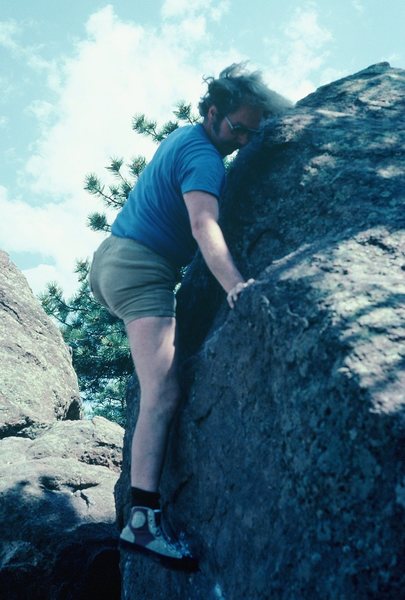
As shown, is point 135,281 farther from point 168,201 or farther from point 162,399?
point 162,399

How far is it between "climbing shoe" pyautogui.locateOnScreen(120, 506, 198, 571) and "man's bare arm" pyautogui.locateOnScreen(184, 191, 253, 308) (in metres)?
1.08

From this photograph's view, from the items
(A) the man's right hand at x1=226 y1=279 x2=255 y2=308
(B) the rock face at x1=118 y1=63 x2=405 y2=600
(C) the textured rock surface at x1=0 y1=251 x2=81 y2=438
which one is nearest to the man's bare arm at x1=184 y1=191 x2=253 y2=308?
(A) the man's right hand at x1=226 y1=279 x2=255 y2=308

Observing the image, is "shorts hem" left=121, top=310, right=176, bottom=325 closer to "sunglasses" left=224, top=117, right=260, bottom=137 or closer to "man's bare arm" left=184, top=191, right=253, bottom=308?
"man's bare arm" left=184, top=191, right=253, bottom=308

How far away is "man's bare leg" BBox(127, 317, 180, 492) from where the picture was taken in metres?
2.79

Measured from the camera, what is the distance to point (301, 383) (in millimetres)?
2086

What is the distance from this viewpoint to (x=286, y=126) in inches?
142

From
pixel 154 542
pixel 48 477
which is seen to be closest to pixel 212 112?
pixel 154 542

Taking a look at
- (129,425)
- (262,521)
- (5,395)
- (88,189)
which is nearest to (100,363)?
(88,189)

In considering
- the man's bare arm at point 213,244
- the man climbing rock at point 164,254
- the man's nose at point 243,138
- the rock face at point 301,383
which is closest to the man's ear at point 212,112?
the man climbing rock at point 164,254

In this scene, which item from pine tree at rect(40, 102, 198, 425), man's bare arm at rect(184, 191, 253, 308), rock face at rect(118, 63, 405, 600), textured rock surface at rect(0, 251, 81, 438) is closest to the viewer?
rock face at rect(118, 63, 405, 600)

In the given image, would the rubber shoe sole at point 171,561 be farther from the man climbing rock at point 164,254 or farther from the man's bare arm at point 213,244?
the man's bare arm at point 213,244

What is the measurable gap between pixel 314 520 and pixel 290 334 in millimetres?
695

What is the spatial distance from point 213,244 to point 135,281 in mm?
689

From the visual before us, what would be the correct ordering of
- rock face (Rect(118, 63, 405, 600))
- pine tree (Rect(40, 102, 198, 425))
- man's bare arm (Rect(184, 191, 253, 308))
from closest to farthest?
rock face (Rect(118, 63, 405, 600))
man's bare arm (Rect(184, 191, 253, 308))
pine tree (Rect(40, 102, 198, 425))
